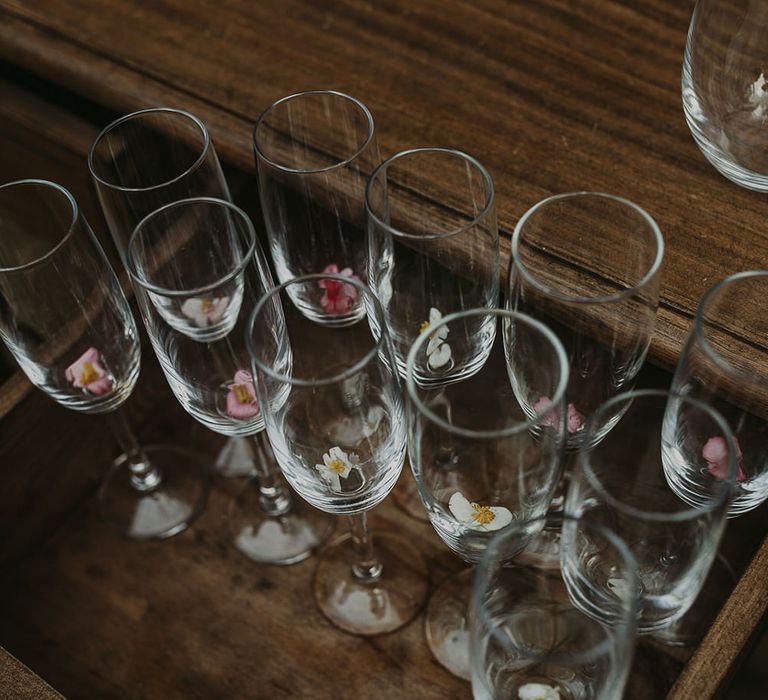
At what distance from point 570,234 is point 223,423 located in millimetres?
273

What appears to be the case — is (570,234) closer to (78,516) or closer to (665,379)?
(665,379)

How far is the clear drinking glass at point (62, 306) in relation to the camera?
72 cm

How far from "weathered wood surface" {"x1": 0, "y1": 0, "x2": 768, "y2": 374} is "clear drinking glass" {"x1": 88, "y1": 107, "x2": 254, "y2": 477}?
0.24 ft

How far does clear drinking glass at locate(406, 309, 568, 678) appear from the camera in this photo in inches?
21.6

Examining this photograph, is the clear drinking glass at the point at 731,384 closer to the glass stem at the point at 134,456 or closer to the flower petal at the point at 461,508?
the flower petal at the point at 461,508

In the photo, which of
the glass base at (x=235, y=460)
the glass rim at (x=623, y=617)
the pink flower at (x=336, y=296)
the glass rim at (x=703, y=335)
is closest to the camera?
the glass rim at (x=623, y=617)

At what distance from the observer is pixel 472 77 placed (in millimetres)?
919

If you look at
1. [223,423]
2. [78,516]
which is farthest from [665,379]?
[78,516]

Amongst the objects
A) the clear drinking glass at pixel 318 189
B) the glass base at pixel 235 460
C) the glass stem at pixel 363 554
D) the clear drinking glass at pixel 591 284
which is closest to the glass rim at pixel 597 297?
the clear drinking glass at pixel 591 284

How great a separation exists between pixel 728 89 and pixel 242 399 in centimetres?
42

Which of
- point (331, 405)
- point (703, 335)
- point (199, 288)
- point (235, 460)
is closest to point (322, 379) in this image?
point (331, 405)

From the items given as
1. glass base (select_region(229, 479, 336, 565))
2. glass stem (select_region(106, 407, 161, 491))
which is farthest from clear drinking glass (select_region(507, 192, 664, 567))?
glass stem (select_region(106, 407, 161, 491))

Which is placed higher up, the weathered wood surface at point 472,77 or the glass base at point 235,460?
the weathered wood surface at point 472,77

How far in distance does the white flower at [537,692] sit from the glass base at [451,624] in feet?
0.60
